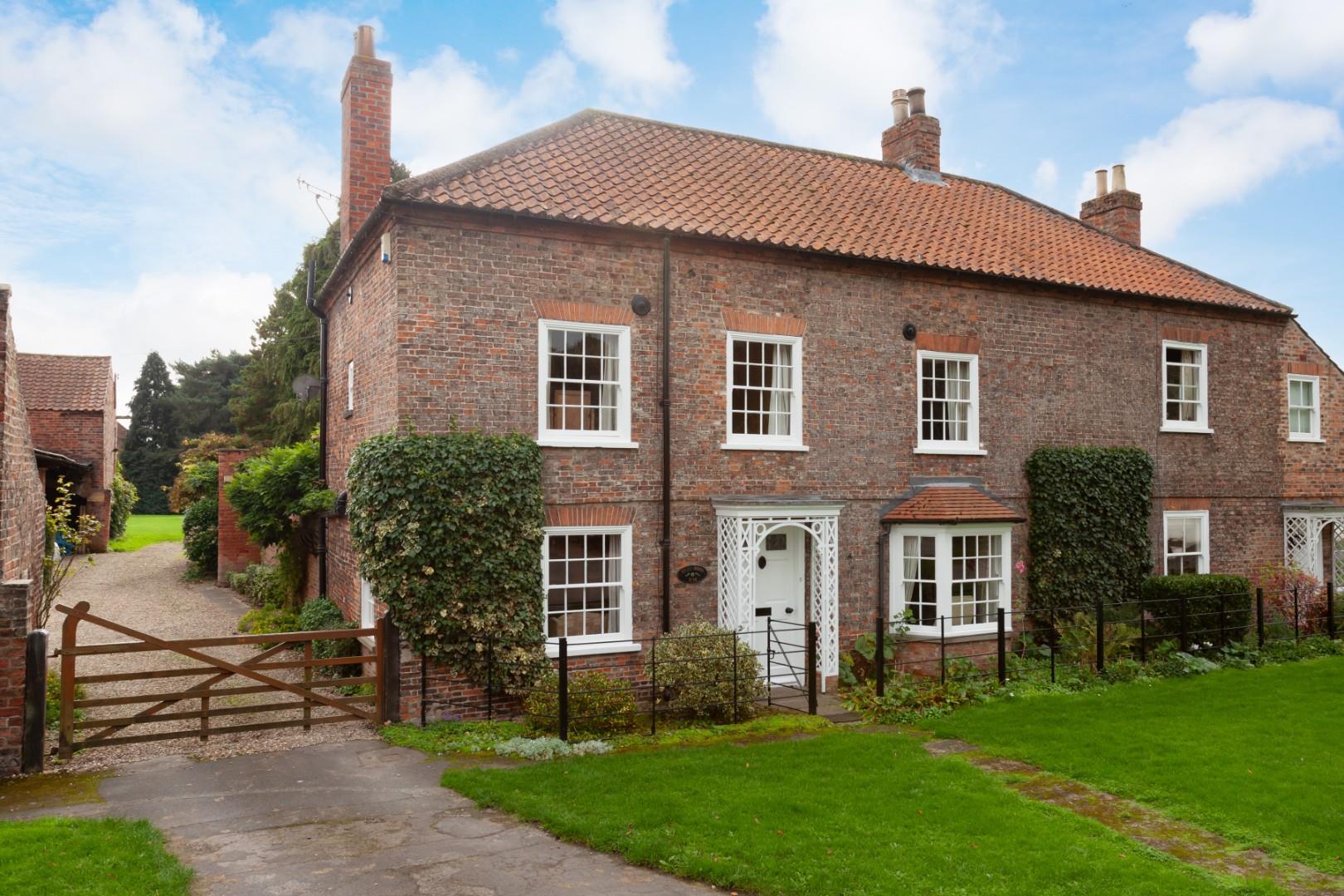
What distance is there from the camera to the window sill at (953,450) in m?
15.0

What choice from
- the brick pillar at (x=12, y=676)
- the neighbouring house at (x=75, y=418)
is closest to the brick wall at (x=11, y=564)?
the brick pillar at (x=12, y=676)

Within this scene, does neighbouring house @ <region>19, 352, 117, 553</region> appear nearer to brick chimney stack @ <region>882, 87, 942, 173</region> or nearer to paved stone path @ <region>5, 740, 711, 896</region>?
paved stone path @ <region>5, 740, 711, 896</region>

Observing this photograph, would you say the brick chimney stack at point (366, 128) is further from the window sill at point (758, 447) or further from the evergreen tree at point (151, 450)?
the evergreen tree at point (151, 450)

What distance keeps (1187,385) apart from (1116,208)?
4893 mm

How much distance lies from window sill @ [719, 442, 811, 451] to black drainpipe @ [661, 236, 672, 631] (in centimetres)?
96

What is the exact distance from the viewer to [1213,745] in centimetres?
1048

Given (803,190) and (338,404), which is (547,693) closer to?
(338,404)

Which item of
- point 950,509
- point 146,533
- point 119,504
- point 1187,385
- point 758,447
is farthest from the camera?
point 146,533

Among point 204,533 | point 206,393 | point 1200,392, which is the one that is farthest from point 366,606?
point 206,393

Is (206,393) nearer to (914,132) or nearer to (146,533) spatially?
(146,533)

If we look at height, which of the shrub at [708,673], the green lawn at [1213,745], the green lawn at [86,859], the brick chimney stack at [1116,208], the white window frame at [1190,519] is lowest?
the green lawn at [1213,745]

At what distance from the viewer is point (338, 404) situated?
16.7 m

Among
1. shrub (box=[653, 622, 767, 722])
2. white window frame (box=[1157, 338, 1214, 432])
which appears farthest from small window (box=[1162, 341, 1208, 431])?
shrub (box=[653, 622, 767, 722])

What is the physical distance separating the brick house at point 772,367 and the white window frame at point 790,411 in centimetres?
5
